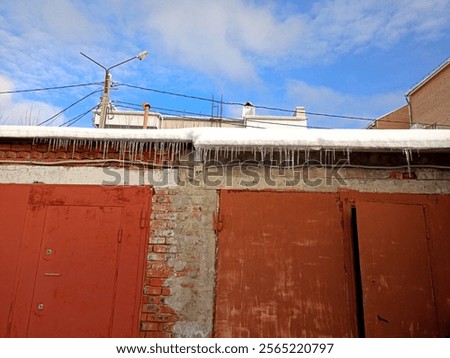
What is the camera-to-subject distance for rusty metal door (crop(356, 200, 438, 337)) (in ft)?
10.3

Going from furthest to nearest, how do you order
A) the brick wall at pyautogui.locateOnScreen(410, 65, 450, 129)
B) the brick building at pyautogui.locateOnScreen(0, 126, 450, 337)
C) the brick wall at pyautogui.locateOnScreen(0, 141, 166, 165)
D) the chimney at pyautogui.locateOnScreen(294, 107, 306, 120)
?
the chimney at pyautogui.locateOnScreen(294, 107, 306, 120), the brick wall at pyautogui.locateOnScreen(410, 65, 450, 129), the brick wall at pyautogui.locateOnScreen(0, 141, 166, 165), the brick building at pyautogui.locateOnScreen(0, 126, 450, 337)

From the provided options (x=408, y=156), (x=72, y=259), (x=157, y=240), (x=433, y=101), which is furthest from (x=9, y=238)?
(x=433, y=101)

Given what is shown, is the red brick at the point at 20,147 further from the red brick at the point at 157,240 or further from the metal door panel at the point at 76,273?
the red brick at the point at 157,240

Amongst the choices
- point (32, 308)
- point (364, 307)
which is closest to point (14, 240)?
point (32, 308)

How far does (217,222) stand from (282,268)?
81cm

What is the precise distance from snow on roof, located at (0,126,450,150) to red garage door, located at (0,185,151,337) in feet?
1.89

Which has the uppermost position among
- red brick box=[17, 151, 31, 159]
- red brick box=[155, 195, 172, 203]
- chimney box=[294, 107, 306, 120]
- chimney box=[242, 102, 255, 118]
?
chimney box=[242, 102, 255, 118]

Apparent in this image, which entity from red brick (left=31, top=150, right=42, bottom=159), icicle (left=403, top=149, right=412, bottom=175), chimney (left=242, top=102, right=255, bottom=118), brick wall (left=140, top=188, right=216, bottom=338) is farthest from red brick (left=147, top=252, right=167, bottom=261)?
chimney (left=242, top=102, right=255, bottom=118)

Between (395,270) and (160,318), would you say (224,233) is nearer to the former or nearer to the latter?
(160,318)

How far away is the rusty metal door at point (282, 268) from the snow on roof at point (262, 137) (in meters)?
0.59

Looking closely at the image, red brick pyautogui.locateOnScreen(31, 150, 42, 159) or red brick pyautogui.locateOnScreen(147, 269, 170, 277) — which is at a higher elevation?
red brick pyautogui.locateOnScreen(31, 150, 42, 159)

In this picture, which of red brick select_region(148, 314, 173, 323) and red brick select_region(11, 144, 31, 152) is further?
red brick select_region(11, 144, 31, 152)

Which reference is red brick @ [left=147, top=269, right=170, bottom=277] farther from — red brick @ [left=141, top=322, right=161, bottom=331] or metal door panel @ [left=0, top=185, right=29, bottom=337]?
metal door panel @ [left=0, top=185, right=29, bottom=337]

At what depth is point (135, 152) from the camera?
3.68 meters
